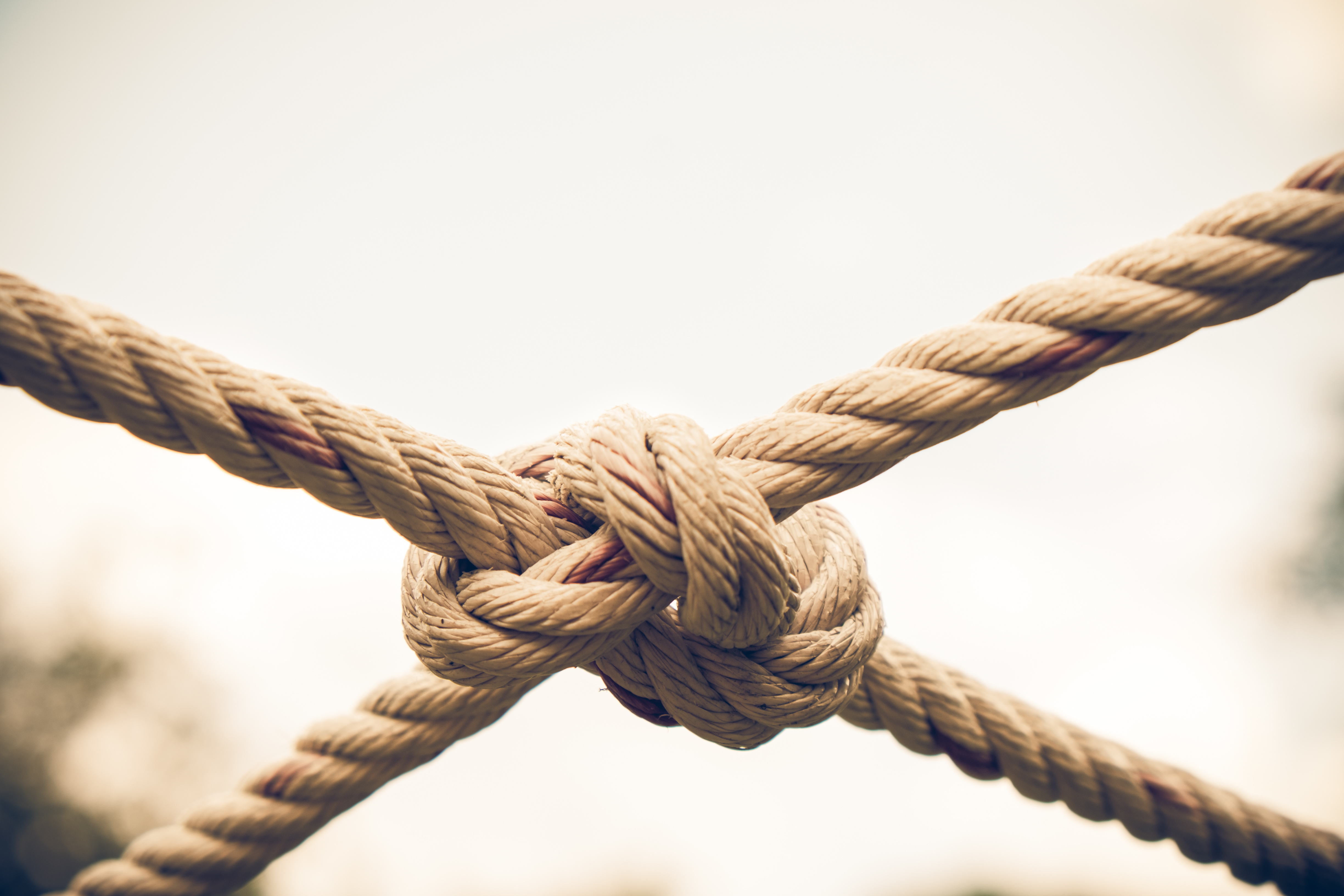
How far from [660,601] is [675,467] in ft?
0.35

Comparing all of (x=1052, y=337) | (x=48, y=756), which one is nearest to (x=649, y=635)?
(x=1052, y=337)

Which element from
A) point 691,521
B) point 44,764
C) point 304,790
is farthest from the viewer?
point 44,764

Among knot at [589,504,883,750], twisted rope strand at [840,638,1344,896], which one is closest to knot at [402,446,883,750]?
knot at [589,504,883,750]

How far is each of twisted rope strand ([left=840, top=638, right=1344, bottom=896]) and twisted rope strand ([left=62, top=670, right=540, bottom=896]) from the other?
428 millimetres

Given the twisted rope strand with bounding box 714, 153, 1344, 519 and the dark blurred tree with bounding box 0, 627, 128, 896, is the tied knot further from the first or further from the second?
the dark blurred tree with bounding box 0, 627, 128, 896

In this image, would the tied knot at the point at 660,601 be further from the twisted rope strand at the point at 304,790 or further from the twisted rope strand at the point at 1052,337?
the twisted rope strand at the point at 304,790

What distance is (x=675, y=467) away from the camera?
43 centimetres

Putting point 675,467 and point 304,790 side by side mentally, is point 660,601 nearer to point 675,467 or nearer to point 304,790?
point 675,467

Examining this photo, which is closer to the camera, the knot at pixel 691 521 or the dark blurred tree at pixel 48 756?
the knot at pixel 691 521

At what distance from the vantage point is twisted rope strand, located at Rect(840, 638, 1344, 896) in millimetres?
722

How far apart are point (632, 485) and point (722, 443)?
0.33 feet

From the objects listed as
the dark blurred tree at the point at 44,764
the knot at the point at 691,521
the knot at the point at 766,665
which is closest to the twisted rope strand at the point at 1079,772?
the knot at the point at 766,665

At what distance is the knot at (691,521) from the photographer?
427mm

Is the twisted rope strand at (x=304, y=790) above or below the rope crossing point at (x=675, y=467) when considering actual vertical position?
below
